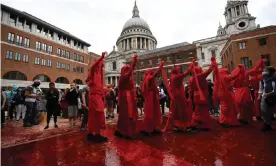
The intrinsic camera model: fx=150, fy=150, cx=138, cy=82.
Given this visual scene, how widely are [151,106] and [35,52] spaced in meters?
28.4

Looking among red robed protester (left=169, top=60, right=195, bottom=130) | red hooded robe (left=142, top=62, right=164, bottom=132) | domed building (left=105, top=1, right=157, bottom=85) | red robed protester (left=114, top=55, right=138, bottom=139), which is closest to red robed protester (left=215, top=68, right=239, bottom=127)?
red robed protester (left=169, top=60, right=195, bottom=130)

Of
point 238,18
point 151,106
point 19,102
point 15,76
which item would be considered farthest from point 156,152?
point 238,18

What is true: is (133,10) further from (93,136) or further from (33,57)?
(93,136)

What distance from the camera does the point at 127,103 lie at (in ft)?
13.5

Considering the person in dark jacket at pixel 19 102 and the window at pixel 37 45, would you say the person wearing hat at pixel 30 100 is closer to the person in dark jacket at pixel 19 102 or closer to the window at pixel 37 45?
the person in dark jacket at pixel 19 102

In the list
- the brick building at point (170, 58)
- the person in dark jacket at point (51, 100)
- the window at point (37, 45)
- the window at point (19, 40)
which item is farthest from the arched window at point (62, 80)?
the person in dark jacket at point (51, 100)

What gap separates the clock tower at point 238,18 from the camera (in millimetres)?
40344

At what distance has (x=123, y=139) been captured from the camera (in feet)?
13.5

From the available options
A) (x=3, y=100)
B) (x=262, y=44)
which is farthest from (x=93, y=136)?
(x=262, y=44)

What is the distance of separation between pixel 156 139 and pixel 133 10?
270 ft

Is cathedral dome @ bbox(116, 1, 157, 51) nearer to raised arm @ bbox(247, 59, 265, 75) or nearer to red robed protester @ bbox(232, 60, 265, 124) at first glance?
raised arm @ bbox(247, 59, 265, 75)

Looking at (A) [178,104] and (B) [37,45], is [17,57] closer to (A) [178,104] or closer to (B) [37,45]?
(B) [37,45]

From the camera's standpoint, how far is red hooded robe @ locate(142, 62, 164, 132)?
447 cm

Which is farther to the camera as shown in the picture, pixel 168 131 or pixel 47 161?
pixel 168 131
